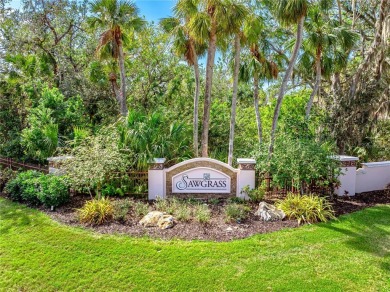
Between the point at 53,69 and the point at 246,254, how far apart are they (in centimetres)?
1388

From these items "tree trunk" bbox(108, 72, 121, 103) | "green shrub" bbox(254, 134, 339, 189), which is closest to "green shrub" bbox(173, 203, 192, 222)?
"green shrub" bbox(254, 134, 339, 189)

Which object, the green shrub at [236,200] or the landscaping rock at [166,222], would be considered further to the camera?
the green shrub at [236,200]

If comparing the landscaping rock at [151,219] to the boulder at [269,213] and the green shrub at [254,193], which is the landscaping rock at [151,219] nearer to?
the boulder at [269,213]

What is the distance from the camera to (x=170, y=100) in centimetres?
1409

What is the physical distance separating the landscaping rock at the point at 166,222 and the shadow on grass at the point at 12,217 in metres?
3.10

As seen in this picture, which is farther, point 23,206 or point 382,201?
point 382,201

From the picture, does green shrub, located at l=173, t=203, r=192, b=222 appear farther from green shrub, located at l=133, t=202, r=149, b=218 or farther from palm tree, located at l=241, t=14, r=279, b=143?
palm tree, located at l=241, t=14, r=279, b=143

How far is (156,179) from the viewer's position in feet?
27.3

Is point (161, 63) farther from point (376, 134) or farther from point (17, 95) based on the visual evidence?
point (376, 134)

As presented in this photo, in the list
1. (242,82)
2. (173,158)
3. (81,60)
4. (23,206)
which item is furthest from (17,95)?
(242,82)

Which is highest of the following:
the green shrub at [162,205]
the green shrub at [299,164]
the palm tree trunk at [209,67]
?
the palm tree trunk at [209,67]

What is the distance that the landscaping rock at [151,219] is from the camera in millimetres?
6527

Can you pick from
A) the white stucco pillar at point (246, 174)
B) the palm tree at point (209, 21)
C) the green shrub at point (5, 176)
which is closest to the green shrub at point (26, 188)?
the green shrub at point (5, 176)

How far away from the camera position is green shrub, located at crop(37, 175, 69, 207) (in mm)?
7410
